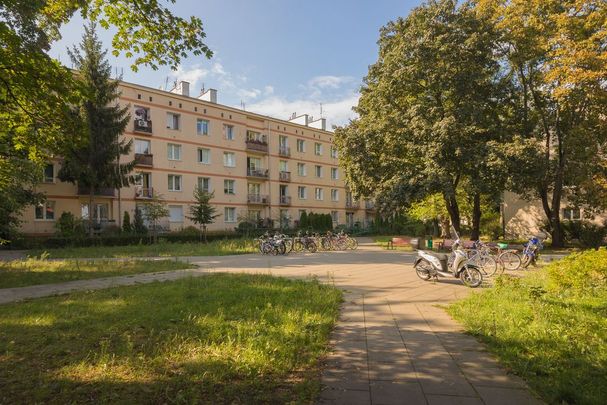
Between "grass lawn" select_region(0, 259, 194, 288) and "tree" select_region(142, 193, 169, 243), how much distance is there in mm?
13146

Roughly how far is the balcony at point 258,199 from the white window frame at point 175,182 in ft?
23.6

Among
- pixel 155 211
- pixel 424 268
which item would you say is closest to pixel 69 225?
pixel 155 211

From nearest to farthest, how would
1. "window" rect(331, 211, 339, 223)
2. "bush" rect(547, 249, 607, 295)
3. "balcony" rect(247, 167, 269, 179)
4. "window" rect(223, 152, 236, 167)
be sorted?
"bush" rect(547, 249, 607, 295), "window" rect(223, 152, 236, 167), "balcony" rect(247, 167, 269, 179), "window" rect(331, 211, 339, 223)

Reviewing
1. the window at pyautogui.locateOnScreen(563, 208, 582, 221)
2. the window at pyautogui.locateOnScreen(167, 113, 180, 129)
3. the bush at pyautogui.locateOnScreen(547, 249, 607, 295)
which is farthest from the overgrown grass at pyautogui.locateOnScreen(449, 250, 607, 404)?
the window at pyautogui.locateOnScreen(167, 113, 180, 129)

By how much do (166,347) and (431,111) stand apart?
1862cm

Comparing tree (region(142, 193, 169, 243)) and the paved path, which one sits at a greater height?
tree (region(142, 193, 169, 243))

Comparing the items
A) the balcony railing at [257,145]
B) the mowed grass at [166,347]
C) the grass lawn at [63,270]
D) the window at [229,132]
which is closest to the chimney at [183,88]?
the window at [229,132]

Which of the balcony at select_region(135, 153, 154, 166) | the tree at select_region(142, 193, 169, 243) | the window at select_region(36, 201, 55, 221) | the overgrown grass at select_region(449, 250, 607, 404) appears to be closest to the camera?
the overgrown grass at select_region(449, 250, 607, 404)

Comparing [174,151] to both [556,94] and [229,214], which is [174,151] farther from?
[556,94]

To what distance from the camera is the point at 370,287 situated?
31.7 ft

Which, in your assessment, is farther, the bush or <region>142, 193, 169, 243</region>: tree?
<region>142, 193, 169, 243</region>: tree

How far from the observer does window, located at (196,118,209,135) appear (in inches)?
1395

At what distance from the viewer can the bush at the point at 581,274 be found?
8234 millimetres

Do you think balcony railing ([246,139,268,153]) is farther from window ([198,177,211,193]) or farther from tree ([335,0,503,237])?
tree ([335,0,503,237])
